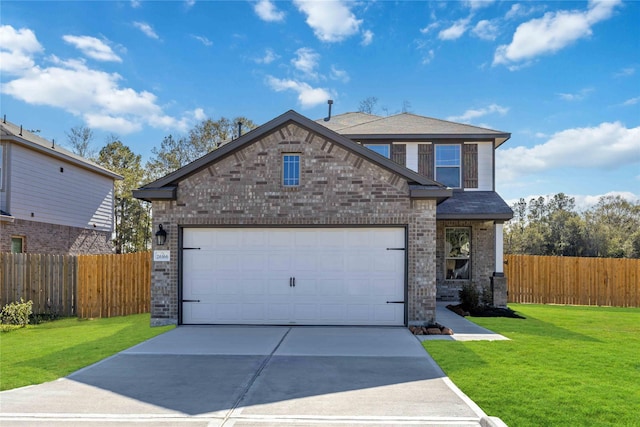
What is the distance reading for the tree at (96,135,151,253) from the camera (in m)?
32.7

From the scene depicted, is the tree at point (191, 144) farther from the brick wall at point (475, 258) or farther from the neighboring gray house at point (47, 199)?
the brick wall at point (475, 258)

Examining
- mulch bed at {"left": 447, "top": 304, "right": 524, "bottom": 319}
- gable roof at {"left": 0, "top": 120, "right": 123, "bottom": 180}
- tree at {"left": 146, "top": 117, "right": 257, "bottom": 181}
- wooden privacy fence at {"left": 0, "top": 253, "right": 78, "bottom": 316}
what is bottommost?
mulch bed at {"left": 447, "top": 304, "right": 524, "bottom": 319}

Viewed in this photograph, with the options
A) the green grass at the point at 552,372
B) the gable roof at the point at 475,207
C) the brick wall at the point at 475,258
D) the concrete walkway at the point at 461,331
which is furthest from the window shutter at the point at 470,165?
the green grass at the point at 552,372

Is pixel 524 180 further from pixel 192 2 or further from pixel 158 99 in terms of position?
pixel 192 2

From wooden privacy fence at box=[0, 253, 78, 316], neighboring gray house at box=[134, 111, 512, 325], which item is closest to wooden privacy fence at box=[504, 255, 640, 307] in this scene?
neighboring gray house at box=[134, 111, 512, 325]

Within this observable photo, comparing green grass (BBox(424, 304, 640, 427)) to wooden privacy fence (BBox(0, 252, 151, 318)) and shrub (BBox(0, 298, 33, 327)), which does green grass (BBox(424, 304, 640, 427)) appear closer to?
wooden privacy fence (BBox(0, 252, 151, 318))

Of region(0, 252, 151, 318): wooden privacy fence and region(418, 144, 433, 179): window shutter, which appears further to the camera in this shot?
region(418, 144, 433, 179): window shutter

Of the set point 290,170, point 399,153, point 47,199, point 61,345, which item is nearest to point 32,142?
point 47,199

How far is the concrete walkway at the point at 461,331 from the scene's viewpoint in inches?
390

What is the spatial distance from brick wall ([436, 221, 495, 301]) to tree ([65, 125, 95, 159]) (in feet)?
88.5

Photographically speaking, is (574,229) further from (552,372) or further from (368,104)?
(552,372)

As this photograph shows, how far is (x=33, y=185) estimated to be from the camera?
17750 mm

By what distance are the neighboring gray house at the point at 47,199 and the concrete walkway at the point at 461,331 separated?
1452cm

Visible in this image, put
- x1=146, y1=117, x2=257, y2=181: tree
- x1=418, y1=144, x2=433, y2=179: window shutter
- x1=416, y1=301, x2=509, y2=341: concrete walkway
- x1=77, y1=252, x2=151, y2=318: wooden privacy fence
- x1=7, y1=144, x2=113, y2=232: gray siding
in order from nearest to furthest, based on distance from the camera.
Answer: x1=416, y1=301, x2=509, y2=341: concrete walkway < x1=77, y1=252, x2=151, y2=318: wooden privacy fence < x1=418, y1=144, x2=433, y2=179: window shutter < x1=7, y1=144, x2=113, y2=232: gray siding < x1=146, y1=117, x2=257, y2=181: tree
